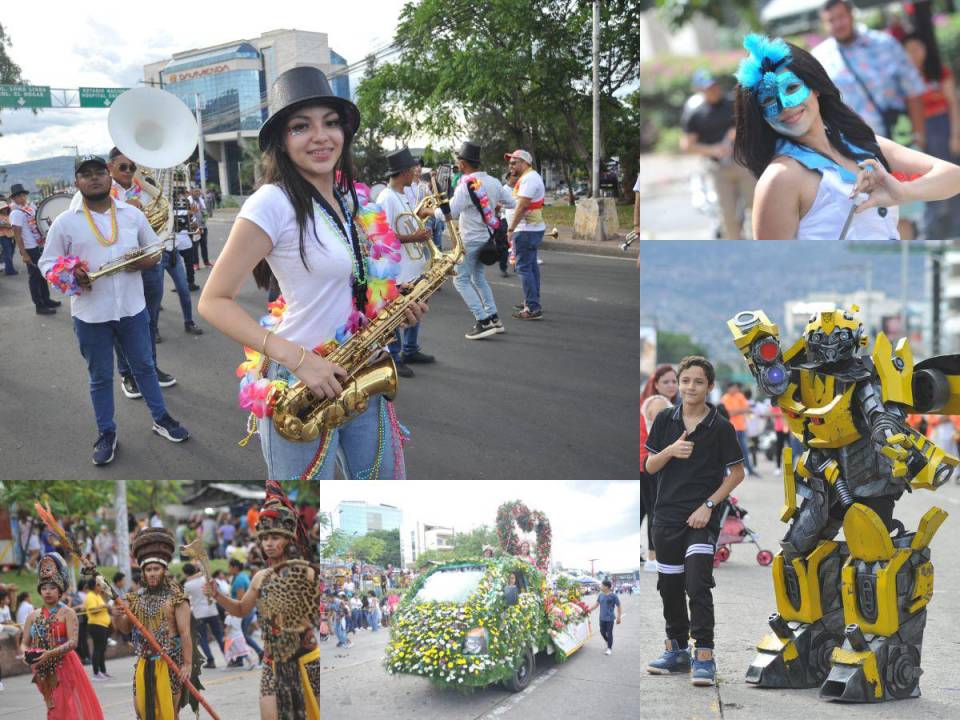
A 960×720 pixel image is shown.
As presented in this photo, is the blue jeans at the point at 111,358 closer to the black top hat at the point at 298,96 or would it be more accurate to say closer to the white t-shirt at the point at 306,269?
the white t-shirt at the point at 306,269

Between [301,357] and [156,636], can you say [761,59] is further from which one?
[156,636]

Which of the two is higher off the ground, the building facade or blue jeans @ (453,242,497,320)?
Result: the building facade

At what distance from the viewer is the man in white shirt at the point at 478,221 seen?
4.35 meters

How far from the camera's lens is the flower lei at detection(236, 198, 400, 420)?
3.02 metres

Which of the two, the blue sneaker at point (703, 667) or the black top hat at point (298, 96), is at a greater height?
the black top hat at point (298, 96)

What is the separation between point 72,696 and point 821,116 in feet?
12.3

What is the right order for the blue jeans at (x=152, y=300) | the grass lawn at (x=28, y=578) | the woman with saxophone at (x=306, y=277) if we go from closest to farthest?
the woman with saxophone at (x=306, y=277) → the blue jeans at (x=152, y=300) → the grass lawn at (x=28, y=578)

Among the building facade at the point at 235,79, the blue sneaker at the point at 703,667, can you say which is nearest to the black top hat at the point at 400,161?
the building facade at the point at 235,79

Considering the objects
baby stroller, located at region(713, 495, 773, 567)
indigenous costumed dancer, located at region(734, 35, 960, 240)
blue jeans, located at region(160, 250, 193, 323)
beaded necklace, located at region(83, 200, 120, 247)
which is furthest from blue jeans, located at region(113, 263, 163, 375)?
baby stroller, located at region(713, 495, 773, 567)

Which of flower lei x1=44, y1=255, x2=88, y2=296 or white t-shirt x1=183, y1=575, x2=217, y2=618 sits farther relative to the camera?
white t-shirt x1=183, y1=575, x2=217, y2=618

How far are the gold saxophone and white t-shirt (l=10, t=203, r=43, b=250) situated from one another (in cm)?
184

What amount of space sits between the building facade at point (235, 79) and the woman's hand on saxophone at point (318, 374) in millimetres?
1551

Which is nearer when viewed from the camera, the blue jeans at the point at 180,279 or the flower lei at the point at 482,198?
the blue jeans at the point at 180,279

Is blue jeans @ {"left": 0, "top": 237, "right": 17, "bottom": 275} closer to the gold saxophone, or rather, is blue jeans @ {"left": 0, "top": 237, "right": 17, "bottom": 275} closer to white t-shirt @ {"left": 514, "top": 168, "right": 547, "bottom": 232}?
the gold saxophone
